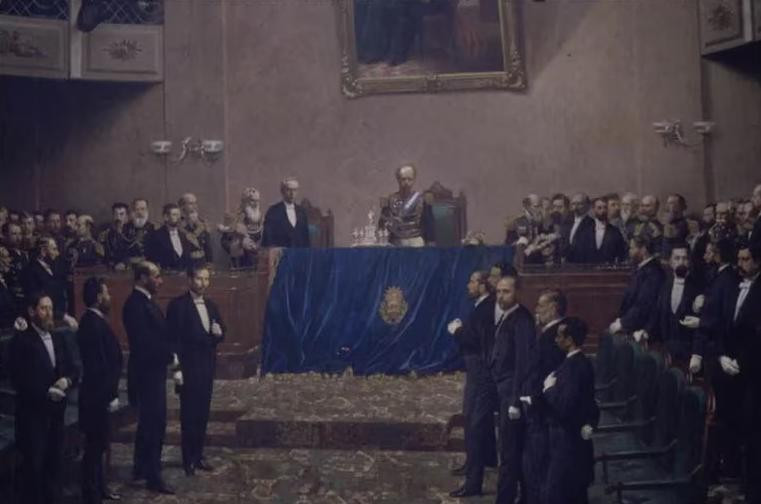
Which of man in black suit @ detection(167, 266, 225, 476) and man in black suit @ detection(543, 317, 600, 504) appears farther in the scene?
man in black suit @ detection(167, 266, 225, 476)

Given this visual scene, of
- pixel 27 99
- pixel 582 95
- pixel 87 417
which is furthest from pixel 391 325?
pixel 27 99

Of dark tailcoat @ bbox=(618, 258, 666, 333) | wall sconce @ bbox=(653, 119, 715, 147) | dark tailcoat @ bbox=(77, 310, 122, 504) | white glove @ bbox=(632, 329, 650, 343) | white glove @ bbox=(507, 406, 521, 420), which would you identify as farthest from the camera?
wall sconce @ bbox=(653, 119, 715, 147)

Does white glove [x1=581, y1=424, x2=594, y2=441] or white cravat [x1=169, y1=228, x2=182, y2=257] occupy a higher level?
white cravat [x1=169, y1=228, x2=182, y2=257]

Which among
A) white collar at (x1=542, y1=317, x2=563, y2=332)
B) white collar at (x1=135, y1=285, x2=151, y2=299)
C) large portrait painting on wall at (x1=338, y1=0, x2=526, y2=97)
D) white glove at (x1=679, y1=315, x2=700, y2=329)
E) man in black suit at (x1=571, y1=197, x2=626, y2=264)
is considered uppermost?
large portrait painting on wall at (x1=338, y1=0, x2=526, y2=97)

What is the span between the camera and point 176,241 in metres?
10.5

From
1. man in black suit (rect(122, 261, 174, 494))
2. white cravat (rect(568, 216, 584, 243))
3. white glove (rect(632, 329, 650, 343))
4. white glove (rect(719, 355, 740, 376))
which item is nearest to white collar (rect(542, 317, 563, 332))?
white glove (rect(719, 355, 740, 376))

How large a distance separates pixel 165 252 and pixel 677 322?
4978 millimetres

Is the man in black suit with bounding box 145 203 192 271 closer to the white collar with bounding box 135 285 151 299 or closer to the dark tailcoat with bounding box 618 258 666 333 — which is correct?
the white collar with bounding box 135 285 151 299

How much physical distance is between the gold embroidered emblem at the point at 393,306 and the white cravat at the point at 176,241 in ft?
6.88

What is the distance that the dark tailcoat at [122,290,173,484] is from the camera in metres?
7.54

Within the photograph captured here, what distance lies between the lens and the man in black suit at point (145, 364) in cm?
754

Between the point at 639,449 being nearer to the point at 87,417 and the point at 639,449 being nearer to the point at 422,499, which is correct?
the point at 422,499

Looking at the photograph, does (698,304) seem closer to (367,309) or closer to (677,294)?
(677,294)

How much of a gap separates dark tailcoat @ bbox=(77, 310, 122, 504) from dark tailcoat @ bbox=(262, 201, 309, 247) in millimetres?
4056
